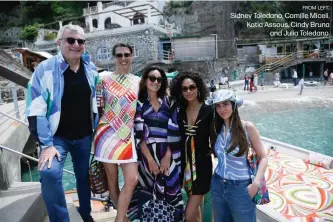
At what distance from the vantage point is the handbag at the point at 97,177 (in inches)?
102

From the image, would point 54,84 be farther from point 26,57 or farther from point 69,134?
point 26,57

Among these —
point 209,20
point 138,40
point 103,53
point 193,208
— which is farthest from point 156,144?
point 209,20

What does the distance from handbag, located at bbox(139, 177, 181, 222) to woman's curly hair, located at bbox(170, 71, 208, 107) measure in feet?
2.77

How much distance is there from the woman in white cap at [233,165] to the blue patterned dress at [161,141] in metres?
0.38

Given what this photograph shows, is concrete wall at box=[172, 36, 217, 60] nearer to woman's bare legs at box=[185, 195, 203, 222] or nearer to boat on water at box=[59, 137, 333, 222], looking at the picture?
boat on water at box=[59, 137, 333, 222]

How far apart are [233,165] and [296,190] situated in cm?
394

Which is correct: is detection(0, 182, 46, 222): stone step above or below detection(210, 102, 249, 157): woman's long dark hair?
below

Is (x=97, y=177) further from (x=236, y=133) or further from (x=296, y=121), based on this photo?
(x=296, y=121)

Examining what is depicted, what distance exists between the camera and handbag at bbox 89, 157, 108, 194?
2600 millimetres

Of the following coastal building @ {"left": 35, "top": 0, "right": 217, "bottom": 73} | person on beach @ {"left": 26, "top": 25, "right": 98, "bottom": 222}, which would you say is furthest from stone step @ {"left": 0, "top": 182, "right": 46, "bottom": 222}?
coastal building @ {"left": 35, "top": 0, "right": 217, "bottom": 73}

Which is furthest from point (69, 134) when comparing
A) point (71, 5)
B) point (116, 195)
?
point (71, 5)

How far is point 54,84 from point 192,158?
4.40 ft

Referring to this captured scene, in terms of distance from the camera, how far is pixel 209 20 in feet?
117

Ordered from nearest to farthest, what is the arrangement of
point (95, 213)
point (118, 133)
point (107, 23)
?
point (118, 133) → point (95, 213) → point (107, 23)
